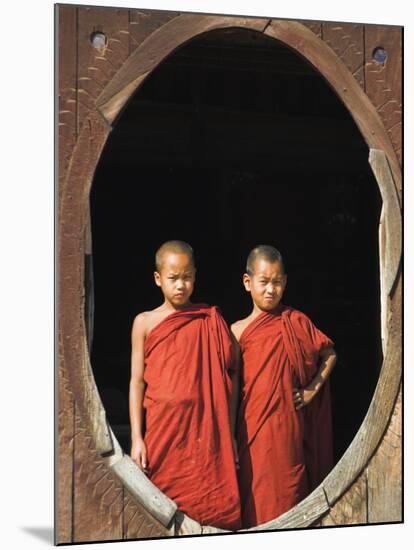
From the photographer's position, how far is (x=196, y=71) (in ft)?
21.8

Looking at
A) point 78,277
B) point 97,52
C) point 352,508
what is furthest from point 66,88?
point 352,508

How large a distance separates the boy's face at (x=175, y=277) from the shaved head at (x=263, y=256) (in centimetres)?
28

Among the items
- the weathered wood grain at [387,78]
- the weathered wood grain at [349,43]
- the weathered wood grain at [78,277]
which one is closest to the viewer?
the weathered wood grain at [78,277]

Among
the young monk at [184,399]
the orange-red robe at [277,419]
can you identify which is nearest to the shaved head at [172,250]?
the young monk at [184,399]

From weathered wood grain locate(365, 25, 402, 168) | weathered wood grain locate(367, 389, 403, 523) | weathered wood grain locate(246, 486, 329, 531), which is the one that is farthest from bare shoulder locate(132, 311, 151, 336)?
weathered wood grain locate(365, 25, 402, 168)

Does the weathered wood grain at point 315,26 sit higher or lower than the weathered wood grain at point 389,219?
higher

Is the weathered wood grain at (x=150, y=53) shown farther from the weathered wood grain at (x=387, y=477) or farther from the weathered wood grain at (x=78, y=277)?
the weathered wood grain at (x=387, y=477)

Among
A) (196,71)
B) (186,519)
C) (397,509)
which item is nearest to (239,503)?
(186,519)

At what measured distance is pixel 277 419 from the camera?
6758 mm

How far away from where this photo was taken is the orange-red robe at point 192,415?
258 inches

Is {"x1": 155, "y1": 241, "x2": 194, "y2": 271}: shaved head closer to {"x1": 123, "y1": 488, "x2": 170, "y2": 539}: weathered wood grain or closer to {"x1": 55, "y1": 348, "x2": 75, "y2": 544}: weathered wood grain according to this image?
{"x1": 55, "y1": 348, "x2": 75, "y2": 544}: weathered wood grain

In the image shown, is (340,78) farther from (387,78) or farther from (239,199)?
(239,199)

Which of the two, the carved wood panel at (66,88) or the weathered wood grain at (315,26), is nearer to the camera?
the carved wood panel at (66,88)

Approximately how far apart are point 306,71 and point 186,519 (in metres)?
2.03
